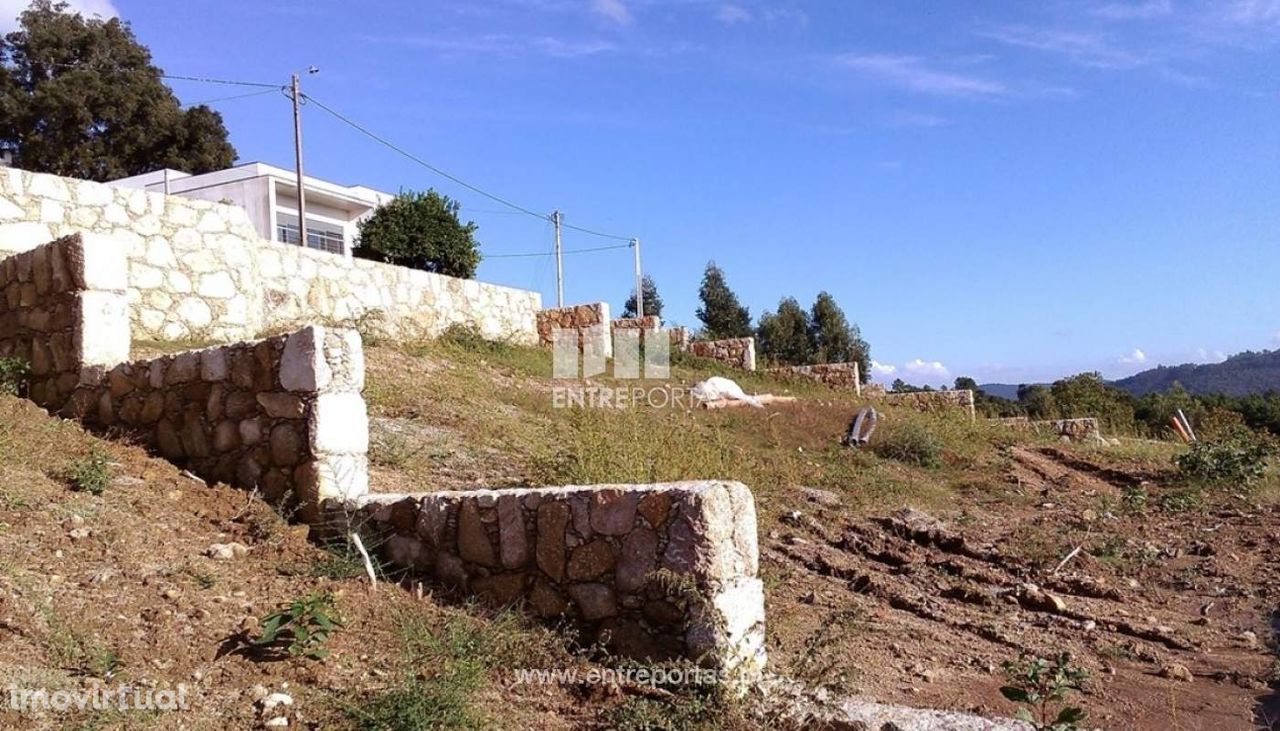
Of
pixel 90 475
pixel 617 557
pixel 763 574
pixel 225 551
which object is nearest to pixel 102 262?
pixel 90 475

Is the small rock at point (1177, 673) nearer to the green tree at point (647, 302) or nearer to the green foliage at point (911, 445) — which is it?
the green foliage at point (911, 445)

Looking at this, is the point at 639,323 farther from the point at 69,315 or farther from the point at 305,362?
the point at 305,362

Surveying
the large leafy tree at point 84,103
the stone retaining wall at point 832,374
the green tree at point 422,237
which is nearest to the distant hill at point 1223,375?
the stone retaining wall at point 832,374

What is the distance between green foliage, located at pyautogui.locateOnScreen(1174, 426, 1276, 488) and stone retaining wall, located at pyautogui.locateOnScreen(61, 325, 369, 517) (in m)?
9.22

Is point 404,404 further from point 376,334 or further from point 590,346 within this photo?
point 590,346

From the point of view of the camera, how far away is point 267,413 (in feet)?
16.7

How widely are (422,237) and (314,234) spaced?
37.0ft

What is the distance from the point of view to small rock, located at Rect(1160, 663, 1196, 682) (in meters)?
4.60

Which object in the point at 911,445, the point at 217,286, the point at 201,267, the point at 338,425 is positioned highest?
the point at 201,267

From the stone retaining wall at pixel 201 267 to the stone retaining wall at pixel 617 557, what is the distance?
3892mm

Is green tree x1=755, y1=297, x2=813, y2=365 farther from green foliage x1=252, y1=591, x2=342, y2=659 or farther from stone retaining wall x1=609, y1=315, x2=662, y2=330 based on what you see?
green foliage x1=252, y1=591, x2=342, y2=659

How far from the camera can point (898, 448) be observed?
35.6ft

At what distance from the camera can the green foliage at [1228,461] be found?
10117 millimetres

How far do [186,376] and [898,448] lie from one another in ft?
25.7
